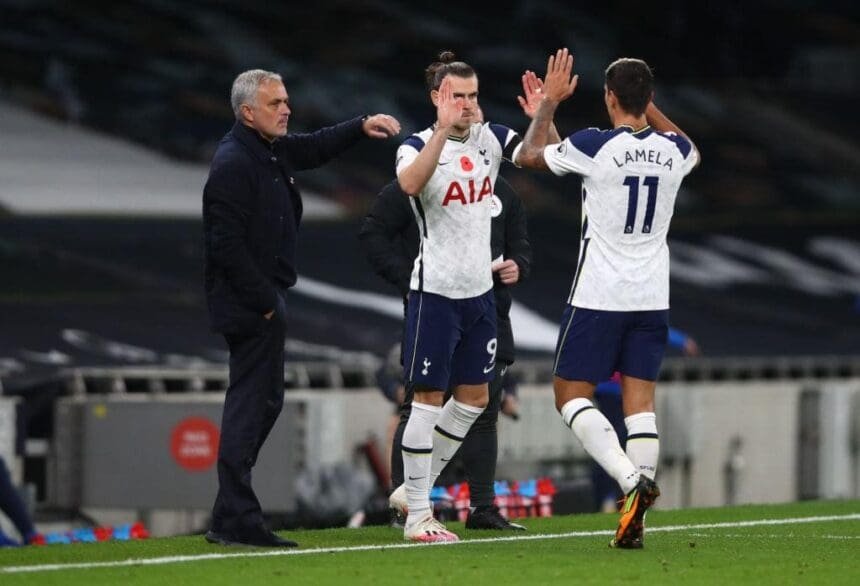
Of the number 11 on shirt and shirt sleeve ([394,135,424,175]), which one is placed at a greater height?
shirt sleeve ([394,135,424,175])

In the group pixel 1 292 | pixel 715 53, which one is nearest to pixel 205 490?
pixel 1 292

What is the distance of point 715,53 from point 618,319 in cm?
1797

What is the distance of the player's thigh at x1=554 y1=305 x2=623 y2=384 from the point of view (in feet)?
24.5

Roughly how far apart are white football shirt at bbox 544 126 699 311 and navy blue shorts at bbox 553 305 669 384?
4 centimetres

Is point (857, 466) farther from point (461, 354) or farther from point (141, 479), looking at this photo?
point (461, 354)

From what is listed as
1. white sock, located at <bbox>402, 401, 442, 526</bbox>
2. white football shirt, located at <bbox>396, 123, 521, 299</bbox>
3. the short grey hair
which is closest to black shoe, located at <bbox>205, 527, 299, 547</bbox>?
white sock, located at <bbox>402, 401, 442, 526</bbox>

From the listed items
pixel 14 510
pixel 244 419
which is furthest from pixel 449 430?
pixel 14 510

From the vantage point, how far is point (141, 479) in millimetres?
12578

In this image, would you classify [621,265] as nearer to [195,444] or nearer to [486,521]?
[486,521]

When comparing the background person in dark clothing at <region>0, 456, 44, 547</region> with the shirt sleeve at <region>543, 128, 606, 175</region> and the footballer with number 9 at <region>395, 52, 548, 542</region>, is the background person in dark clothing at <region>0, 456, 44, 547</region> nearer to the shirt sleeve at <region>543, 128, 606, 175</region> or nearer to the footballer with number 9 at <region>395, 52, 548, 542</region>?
the footballer with number 9 at <region>395, 52, 548, 542</region>

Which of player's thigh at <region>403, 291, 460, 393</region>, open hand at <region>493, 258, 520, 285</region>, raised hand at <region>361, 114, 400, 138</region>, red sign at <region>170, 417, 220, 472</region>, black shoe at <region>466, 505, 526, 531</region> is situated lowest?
black shoe at <region>466, 505, 526, 531</region>

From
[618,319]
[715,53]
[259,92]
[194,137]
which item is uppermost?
[715,53]

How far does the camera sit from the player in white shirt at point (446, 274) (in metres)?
7.54

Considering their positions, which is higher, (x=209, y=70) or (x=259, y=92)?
(x=209, y=70)
